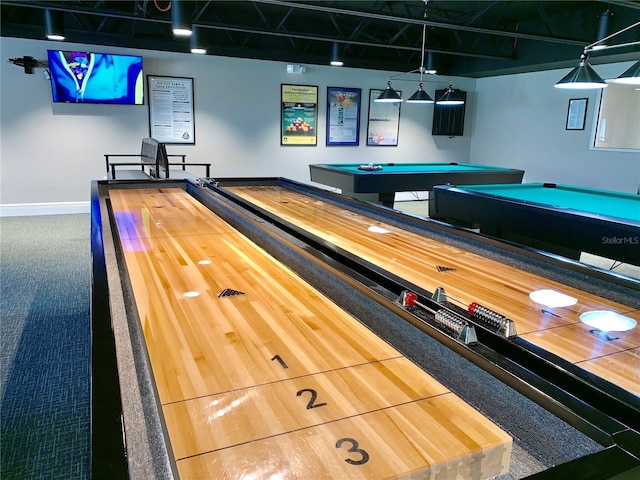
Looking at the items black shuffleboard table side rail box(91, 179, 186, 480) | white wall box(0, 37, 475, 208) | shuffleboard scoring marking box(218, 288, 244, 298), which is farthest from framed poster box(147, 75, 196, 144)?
shuffleboard scoring marking box(218, 288, 244, 298)

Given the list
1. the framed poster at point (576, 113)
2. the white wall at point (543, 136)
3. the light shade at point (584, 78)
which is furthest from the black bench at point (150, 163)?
the framed poster at point (576, 113)

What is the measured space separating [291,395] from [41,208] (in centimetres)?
777

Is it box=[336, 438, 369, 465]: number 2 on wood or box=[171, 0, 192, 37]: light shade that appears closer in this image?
box=[336, 438, 369, 465]: number 2 on wood

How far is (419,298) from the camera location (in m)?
1.56

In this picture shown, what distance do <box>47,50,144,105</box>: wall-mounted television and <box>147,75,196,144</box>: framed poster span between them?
0.85 ft

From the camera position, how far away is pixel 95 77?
284 inches

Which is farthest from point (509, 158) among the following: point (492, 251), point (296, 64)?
point (492, 251)

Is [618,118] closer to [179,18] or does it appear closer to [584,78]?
[584,78]

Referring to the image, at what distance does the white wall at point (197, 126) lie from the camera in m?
7.11

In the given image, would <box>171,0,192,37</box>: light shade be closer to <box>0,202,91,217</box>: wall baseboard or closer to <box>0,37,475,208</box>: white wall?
<box>0,37,475,208</box>: white wall

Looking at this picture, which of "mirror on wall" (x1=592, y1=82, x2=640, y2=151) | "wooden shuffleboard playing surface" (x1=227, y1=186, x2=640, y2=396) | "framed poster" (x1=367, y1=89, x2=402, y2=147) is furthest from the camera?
"framed poster" (x1=367, y1=89, x2=402, y2=147)

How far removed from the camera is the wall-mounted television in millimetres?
6996

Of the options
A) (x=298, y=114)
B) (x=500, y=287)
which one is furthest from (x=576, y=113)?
(x=500, y=287)

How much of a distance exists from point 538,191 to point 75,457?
4.85m
